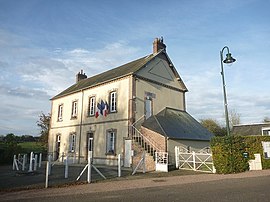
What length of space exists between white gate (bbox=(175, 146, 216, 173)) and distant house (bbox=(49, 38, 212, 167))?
789 mm

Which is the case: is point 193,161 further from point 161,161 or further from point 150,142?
point 150,142

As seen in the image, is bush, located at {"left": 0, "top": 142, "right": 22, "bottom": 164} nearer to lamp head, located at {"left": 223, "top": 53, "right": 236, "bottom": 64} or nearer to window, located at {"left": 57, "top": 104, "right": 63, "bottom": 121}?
window, located at {"left": 57, "top": 104, "right": 63, "bottom": 121}

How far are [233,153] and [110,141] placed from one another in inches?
374

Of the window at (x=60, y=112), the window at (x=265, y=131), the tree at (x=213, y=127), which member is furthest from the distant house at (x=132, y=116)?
the tree at (x=213, y=127)

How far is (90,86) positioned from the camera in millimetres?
22188

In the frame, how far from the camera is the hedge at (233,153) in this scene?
42.5 feet

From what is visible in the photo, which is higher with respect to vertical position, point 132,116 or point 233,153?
point 132,116

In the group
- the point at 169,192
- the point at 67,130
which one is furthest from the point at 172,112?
the point at 169,192

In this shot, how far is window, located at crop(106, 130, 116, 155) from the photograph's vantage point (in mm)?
18812

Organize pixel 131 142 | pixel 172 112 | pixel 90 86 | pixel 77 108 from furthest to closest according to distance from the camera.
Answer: pixel 77 108 → pixel 90 86 → pixel 172 112 → pixel 131 142

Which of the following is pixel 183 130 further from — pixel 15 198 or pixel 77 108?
pixel 15 198

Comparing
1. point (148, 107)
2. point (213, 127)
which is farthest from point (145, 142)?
point (213, 127)

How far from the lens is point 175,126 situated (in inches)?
714

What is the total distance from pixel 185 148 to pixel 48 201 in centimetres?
1216
